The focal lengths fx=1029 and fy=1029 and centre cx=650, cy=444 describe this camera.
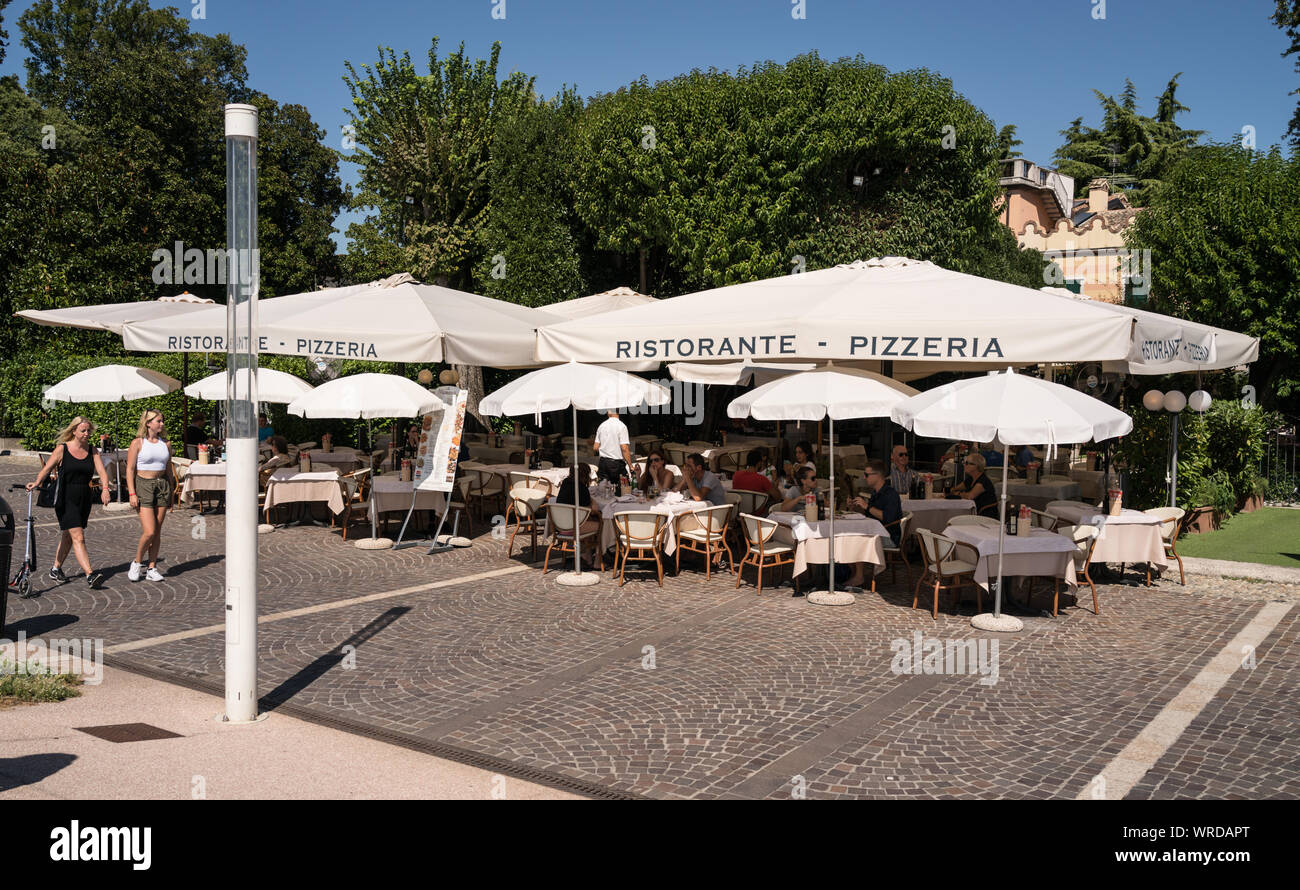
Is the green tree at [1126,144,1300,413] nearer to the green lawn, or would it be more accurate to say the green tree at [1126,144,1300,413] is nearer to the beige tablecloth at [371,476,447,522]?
the green lawn

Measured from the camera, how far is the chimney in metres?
51.6

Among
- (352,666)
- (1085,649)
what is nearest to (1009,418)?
(1085,649)

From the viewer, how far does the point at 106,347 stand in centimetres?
2659

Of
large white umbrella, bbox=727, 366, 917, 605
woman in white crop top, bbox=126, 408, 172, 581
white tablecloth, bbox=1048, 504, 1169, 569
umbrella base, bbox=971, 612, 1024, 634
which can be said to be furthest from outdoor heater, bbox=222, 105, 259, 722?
white tablecloth, bbox=1048, 504, 1169, 569

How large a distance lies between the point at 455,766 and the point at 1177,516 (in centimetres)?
874

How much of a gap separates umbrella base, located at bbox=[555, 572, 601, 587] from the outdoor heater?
4.81 metres

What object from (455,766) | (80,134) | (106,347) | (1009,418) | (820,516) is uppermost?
(80,134)

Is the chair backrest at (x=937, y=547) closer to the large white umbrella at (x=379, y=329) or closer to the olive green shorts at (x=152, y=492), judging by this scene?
the large white umbrella at (x=379, y=329)

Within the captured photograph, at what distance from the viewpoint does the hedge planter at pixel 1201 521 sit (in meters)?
14.9

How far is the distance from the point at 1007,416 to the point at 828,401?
180 centimetres

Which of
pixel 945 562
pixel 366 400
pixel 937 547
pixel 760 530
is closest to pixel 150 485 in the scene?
pixel 366 400

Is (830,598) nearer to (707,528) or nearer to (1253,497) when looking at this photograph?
(707,528)

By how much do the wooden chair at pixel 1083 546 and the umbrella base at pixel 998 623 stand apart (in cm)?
56

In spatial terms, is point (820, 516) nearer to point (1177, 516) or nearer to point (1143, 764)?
point (1177, 516)
